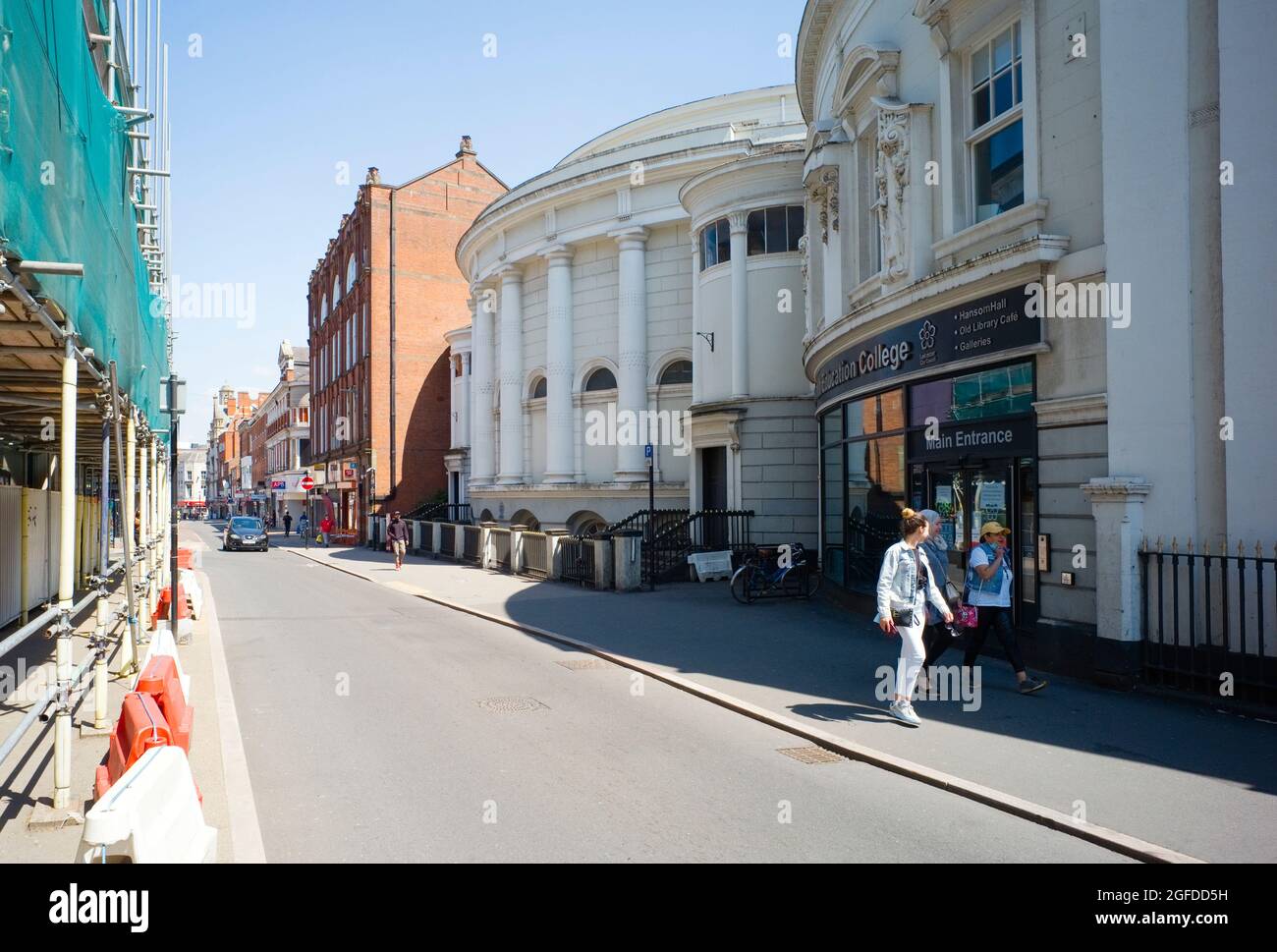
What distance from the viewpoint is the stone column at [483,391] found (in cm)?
3572

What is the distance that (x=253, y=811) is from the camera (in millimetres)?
5672

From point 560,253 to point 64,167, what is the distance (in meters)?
25.6

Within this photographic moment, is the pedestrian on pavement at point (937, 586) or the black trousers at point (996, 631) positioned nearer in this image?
the pedestrian on pavement at point (937, 586)

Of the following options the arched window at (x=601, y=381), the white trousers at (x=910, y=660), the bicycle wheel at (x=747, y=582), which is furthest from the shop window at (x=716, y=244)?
the white trousers at (x=910, y=660)

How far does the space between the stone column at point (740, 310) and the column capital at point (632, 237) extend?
6905mm

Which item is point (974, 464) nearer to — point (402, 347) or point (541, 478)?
point (541, 478)

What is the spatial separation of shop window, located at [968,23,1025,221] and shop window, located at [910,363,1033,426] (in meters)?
2.01

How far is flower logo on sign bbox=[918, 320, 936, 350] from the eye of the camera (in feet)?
38.7

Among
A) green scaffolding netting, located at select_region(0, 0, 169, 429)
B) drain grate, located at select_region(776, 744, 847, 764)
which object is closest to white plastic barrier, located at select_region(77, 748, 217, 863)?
green scaffolding netting, located at select_region(0, 0, 169, 429)

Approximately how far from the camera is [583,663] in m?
11.2

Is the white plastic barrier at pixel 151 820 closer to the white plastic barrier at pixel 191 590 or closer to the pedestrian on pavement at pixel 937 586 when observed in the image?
the pedestrian on pavement at pixel 937 586

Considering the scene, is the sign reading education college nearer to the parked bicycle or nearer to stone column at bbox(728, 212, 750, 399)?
the parked bicycle

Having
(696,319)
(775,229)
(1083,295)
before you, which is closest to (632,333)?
(696,319)

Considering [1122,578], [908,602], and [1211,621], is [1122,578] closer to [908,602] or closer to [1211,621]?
[1211,621]
